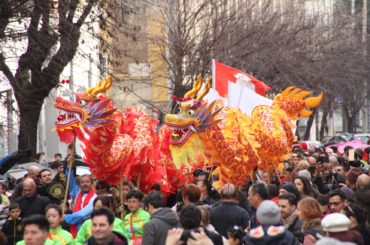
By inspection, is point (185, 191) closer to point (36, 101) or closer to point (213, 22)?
point (36, 101)

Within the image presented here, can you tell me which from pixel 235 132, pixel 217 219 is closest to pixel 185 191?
pixel 217 219

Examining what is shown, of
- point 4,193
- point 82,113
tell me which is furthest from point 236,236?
point 4,193

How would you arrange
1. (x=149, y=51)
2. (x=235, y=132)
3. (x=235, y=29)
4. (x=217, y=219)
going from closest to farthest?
1. (x=217, y=219)
2. (x=235, y=132)
3. (x=235, y=29)
4. (x=149, y=51)

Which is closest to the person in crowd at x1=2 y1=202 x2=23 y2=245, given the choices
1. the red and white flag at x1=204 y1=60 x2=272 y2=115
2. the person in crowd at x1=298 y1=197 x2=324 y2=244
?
the person in crowd at x1=298 y1=197 x2=324 y2=244

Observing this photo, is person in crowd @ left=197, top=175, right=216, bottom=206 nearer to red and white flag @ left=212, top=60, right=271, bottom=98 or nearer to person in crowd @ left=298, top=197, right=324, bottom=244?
person in crowd @ left=298, top=197, right=324, bottom=244

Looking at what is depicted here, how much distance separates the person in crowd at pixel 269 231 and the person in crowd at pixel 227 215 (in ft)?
8.47

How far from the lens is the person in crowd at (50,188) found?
15.7 m

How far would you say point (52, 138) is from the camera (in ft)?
123

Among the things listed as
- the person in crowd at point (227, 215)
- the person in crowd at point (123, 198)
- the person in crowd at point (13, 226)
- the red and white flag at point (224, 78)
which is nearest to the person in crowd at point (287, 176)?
the person in crowd at point (123, 198)

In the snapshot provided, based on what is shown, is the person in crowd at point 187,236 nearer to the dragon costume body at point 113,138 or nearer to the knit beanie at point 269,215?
the knit beanie at point 269,215

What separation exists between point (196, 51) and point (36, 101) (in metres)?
11.7

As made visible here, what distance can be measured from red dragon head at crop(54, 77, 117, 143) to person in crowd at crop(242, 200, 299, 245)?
294 inches

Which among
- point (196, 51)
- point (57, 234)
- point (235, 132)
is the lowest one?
point (57, 234)

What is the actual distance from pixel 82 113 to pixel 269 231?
7833 mm
